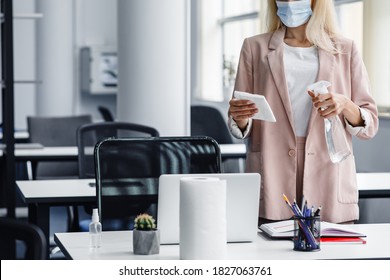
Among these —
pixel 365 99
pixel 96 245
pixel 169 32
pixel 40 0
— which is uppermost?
pixel 40 0

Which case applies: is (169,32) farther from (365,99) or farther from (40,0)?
(40,0)

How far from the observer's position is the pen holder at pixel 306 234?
2043 mm

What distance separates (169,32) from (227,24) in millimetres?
3563

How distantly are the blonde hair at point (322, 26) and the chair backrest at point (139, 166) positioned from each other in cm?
46

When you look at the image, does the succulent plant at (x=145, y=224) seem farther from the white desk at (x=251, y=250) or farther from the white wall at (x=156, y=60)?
the white wall at (x=156, y=60)

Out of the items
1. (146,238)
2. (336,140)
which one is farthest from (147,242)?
(336,140)

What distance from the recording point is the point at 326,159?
2541 millimetres

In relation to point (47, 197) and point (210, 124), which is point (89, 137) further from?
point (210, 124)

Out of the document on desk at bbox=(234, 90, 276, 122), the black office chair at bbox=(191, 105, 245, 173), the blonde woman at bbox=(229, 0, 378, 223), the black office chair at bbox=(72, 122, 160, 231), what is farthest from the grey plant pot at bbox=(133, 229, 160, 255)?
the black office chair at bbox=(191, 105, 245, 173)

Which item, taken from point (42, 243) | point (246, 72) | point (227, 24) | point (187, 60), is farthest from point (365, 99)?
point (227, 24)

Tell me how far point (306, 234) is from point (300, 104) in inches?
22.7

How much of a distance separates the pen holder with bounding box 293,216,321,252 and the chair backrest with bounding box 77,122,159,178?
1818mm

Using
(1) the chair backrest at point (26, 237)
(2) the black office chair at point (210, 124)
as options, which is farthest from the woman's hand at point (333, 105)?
(2) the black office chair at point (210, 124)

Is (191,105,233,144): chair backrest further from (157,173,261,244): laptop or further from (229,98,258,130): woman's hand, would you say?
(157,173,261,244): laptop
